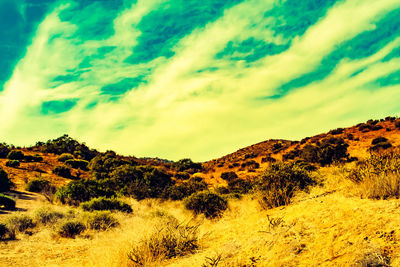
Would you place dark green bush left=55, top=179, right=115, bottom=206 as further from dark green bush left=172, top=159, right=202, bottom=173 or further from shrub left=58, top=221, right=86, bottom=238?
dark green bush left=172, top=159, right=202, bottom=173

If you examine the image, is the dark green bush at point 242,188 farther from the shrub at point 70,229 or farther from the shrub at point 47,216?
the shrub at point 47,216

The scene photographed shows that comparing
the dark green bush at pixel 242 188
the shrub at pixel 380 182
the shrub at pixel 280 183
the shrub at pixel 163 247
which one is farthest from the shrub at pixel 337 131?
the shrub at pixel 163 247

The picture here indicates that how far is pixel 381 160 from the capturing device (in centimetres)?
770

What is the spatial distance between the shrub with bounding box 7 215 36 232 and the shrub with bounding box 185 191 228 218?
7361 millimetres

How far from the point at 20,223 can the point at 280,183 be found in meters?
11.0

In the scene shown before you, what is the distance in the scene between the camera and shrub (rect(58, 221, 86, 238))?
401 inches

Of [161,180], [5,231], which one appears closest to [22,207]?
[5,231]

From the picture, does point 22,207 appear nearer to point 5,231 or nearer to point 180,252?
point 5,231

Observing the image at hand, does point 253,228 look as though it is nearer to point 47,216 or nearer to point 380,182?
point 380,182

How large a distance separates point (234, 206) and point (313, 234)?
26.3ft

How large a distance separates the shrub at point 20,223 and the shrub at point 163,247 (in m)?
7.44

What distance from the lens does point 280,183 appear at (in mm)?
9242

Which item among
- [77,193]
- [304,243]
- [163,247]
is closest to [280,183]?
[304,243]

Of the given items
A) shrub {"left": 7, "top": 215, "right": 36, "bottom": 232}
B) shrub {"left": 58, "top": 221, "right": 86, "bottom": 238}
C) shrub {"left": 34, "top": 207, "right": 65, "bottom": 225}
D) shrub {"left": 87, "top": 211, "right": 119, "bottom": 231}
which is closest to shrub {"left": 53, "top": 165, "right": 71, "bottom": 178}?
shrub {"left": 34, "top": 207, "right": 65, "bottom": 225}
